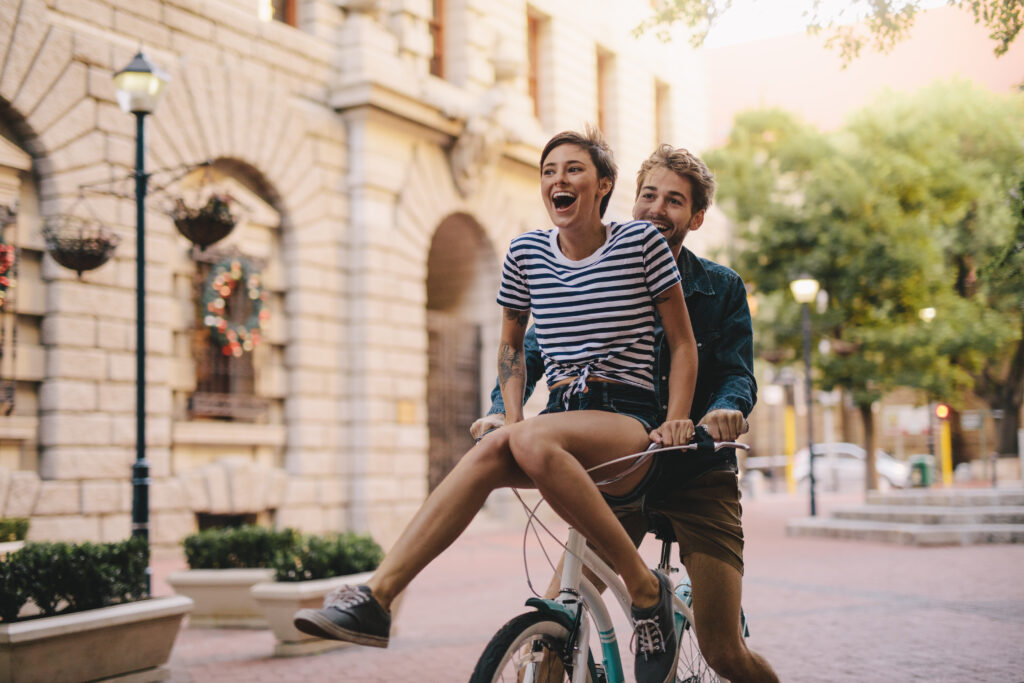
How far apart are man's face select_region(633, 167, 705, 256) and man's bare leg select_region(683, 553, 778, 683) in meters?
1.12

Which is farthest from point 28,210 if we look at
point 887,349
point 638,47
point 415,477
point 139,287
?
point 887,349

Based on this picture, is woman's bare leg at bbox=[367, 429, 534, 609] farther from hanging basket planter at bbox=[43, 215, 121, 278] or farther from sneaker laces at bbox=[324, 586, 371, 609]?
hanging basket planter at bbox=[43, 215, 121, 278]

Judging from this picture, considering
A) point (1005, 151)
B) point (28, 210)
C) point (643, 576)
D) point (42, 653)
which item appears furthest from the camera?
point (1005, 151)

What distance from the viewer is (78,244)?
990cm

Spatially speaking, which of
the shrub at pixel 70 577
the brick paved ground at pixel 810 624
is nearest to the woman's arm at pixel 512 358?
the brick paved ground at pixel 810 624

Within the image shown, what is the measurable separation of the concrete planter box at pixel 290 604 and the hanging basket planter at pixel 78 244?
379 centimetres

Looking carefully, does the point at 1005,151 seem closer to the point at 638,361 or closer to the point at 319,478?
the point at 319,478

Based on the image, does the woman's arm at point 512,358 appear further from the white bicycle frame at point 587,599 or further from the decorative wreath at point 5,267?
the decorative wreath at point 5,267

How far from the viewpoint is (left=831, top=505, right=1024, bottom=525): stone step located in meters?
17.6

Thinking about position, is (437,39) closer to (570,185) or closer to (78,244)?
(78,244)

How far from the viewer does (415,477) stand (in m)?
17.2

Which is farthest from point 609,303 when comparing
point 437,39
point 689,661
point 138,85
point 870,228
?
point 870,228

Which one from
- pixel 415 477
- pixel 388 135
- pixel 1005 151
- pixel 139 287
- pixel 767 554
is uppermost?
pixel 1005 151

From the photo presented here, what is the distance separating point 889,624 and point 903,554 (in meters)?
7.06
